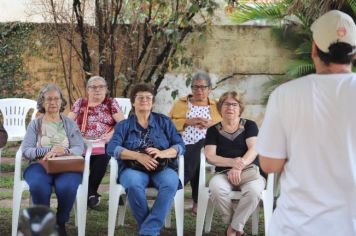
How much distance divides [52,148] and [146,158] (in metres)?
0.81

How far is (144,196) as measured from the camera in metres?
4.21

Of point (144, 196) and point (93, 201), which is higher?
point (144, 196)

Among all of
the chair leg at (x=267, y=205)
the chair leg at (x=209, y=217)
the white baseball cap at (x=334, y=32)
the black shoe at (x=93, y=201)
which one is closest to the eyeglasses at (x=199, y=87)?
the chair leg at (x=209, y=217)

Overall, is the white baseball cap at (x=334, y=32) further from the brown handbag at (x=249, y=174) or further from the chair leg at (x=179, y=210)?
the chair leg at (x=179, y=210)

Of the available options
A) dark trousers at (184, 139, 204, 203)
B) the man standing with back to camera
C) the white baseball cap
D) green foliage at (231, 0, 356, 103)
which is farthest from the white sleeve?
green foliage at (231, 0, 356, 103)

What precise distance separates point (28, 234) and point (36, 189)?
3087 mm

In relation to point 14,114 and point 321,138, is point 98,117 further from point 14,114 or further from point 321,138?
point 321,138

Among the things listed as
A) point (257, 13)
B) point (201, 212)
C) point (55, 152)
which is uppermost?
point (257, 13)

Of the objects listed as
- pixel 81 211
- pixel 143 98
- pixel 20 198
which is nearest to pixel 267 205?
pixel 143 98

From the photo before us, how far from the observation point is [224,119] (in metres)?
4.65

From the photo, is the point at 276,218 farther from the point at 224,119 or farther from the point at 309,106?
Answer: the point at 224,119

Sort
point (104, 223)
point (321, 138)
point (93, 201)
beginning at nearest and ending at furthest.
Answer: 1. point (321, 138)
2. point (104, 223)
3. point (93, 201)

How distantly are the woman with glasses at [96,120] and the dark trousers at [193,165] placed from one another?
786 mm

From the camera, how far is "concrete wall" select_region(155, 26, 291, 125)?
851cm
